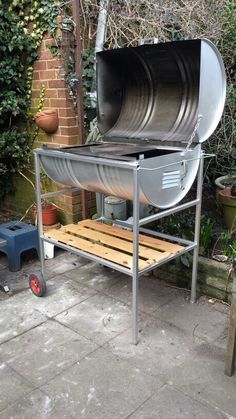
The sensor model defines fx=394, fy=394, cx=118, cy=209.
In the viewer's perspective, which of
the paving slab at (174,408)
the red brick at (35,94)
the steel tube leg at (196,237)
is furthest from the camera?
the red brick at (35,94)

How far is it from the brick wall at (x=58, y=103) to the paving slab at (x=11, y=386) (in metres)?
1.75

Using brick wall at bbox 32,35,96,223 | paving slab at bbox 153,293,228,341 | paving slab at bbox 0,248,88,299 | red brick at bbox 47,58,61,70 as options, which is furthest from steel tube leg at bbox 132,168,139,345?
red brick at bbox 47,58,61,70

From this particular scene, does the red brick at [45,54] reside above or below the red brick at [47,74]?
above

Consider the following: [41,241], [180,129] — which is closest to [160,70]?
[180,129]

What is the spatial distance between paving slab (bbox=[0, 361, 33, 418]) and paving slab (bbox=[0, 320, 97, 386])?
0.11 feet

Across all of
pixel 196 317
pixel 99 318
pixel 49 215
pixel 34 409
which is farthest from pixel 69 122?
pixel 34 409

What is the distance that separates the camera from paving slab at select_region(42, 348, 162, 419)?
196 centimetres

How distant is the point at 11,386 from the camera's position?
6.95ft

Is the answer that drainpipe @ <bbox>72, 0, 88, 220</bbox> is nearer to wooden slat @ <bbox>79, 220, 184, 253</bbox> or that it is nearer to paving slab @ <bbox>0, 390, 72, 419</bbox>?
wooden slat @ <bbox>79, 220, 184, 253</bbox>

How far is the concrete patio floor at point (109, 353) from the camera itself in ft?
6.51

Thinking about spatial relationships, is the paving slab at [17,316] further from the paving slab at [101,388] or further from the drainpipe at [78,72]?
the drainpipe at [78,72]

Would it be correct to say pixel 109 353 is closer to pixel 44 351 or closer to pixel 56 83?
pixel 44 351

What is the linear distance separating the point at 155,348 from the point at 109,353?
0.93 ft

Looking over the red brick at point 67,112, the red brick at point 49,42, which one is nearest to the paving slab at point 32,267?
the red brick at point 67,112
